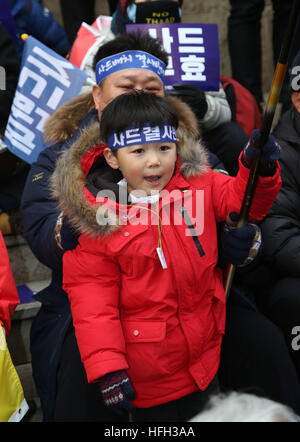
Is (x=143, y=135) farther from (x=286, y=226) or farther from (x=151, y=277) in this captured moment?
(x=286, y=226)

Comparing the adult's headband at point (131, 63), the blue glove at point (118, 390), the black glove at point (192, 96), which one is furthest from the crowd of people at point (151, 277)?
the black glove at point (192, 96)

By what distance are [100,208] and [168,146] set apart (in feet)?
1.08

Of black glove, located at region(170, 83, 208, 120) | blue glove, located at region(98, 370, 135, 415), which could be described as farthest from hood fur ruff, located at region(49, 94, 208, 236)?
black glove, located at region(170, 83, 208, 120)

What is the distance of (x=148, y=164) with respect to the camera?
1.68 metres

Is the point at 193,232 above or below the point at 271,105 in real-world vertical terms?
below

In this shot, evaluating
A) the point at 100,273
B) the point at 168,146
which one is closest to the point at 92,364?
the point at 100,273

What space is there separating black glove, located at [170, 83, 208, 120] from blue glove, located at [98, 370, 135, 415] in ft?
5.16

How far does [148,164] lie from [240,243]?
0.43m

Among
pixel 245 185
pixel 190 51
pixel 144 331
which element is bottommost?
pixel 144 331

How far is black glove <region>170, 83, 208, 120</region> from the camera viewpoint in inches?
105

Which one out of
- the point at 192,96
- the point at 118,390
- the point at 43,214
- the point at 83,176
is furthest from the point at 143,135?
the point at 192,96

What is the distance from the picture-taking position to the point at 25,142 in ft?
8.84

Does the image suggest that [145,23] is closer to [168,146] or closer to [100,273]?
[168,146]
